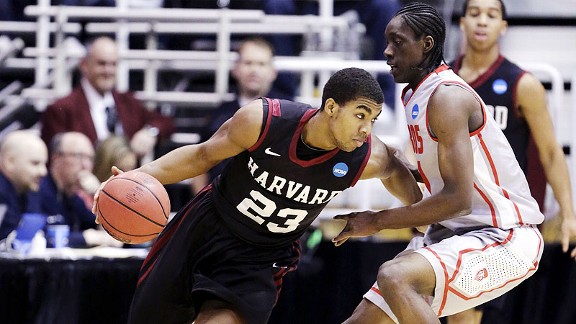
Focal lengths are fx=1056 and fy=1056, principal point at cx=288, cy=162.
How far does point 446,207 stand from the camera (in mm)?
4457

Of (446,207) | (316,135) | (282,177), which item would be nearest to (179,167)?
(282,177)

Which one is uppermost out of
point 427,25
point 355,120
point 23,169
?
point 427,25

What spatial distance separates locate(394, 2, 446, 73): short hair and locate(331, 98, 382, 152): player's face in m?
0.35

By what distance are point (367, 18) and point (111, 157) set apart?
2.68m

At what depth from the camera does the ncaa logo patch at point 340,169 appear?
482cm

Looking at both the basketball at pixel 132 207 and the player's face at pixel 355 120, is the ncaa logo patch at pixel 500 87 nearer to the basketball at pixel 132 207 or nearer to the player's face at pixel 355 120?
the player's face at pixel 355 120

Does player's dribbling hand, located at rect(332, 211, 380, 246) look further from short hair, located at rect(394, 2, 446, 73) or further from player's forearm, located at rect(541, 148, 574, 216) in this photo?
player's forearm, located at rect(541, 148, 574, 216)

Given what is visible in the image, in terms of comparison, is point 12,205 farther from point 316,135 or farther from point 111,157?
point 316,135

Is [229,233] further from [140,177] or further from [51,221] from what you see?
[51,221]

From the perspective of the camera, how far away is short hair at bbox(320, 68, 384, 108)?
178 inches

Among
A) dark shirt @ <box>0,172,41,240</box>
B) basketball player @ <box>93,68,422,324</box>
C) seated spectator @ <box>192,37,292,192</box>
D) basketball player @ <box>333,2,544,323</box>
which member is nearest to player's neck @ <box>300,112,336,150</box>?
basketball player @ <box>93,68,422,324</box>

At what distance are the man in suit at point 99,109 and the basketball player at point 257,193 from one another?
2.77 metres

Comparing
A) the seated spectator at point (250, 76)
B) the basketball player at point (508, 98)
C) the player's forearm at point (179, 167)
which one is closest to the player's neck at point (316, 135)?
the player's forearm at point (179, 167)

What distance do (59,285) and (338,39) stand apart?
129 inches
